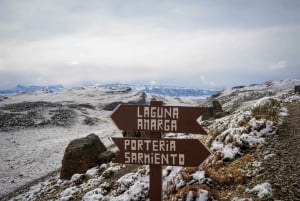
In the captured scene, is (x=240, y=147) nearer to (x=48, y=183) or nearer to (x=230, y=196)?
(x=230, y=196)

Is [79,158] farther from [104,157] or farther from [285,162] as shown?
[285,162]

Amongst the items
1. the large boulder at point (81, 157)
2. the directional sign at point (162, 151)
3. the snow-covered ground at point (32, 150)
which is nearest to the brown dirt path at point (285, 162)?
the directional sign at point (162, 151)

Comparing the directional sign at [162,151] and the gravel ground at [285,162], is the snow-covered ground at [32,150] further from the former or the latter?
the directional sign at [162,151]

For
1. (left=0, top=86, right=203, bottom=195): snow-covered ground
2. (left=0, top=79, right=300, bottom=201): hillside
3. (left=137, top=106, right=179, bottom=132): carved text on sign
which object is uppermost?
(left=137, top=106, right=179, bottom=132): carved text on sign

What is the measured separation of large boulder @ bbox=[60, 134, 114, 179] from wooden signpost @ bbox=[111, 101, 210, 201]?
1476 cm

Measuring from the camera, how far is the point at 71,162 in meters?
22.7

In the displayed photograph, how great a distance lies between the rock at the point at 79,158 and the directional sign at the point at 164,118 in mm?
14989

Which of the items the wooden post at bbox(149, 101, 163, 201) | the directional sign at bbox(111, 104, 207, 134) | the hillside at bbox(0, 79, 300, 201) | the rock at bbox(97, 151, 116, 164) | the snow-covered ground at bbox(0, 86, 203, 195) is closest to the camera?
the directional sign at bbox(111, 104, 207, 134)

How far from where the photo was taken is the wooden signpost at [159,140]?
821cm

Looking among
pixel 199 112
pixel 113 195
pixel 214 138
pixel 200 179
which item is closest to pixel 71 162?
pixel 113 195

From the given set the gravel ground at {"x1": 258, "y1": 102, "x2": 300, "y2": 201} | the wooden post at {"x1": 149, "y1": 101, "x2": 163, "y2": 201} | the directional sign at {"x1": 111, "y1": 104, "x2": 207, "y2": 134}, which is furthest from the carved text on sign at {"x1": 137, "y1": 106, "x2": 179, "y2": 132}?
the gravel ground at {"x1": 258, "y1": 102, "x2": 300, "y2": 201}

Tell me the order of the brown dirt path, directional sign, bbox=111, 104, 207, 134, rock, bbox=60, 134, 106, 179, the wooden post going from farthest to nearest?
rock, bbox=60, 134, 106, 179, the brown dirt path, the wooden post, directional sign, bbox=111, 104, 207, 134

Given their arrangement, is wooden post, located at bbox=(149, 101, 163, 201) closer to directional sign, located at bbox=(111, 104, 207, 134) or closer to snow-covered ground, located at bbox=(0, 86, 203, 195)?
directional sign, located at bbox=(111, 104, 207, 134)

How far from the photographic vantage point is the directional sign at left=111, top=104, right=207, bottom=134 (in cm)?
820
